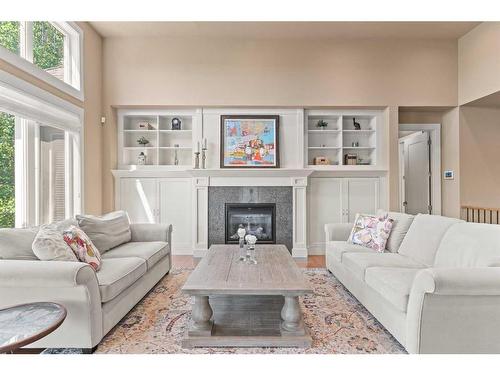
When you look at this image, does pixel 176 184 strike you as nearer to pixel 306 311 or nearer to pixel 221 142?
pixel 221 142

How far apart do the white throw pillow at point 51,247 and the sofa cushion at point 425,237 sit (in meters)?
3.02

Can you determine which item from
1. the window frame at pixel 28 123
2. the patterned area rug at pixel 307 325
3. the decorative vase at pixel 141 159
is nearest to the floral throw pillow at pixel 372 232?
the patterned area rug at pixel 307 325

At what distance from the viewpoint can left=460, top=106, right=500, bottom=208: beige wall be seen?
495cm

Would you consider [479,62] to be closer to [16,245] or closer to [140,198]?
[140,198]

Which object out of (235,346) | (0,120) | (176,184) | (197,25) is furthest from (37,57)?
(235,346)

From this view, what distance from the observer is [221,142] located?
505 cm

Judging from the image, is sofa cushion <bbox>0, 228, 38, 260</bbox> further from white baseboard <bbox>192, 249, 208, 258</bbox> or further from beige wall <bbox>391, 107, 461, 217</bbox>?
beige wall <bbox>391, 107, 461, 217</bbox>

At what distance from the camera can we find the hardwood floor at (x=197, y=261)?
14.6 ft

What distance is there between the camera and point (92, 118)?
4680mm

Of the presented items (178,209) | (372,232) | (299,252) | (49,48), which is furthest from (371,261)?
(49,48)

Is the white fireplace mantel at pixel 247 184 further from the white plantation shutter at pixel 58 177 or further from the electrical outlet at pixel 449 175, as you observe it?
the electrical outlet at pixel 449 175

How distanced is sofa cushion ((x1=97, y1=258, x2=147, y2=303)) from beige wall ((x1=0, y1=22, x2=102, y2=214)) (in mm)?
2159

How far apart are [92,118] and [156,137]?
1059 millimetres

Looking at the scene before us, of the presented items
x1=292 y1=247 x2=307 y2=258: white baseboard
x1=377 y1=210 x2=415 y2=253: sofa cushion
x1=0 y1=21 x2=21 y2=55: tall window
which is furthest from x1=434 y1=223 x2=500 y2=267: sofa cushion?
x1=0 y1=21 x2=21 y2=55: tall window
